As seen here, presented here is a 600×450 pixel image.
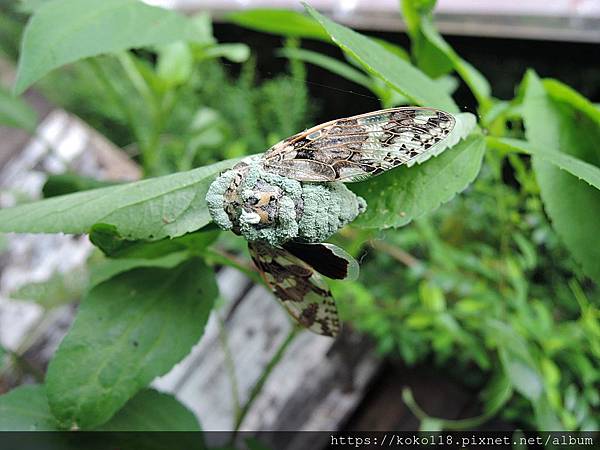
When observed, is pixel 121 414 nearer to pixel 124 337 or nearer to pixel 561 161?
pixel 124 337

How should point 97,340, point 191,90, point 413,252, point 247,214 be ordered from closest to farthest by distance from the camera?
point 247,214
point 97,340
point 413,252
point 191,90

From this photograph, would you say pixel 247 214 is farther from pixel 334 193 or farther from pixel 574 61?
pixel 574 61

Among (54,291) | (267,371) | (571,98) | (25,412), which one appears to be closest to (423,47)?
(571,98)

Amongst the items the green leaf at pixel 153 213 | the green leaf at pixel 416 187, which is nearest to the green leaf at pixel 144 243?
the green leaf at pixel 153 213

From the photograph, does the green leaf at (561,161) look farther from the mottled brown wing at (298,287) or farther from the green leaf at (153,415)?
the green leaf at (153,415)

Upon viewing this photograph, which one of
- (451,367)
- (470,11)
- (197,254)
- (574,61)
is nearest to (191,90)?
(470,11)

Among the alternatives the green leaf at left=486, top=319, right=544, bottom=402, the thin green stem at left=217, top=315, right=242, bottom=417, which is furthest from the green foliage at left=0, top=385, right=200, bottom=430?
the green leaf at left=486, top=319, right=544, bottom=402

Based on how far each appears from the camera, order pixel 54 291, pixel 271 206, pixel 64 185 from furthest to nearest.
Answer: pixel 54 291
pixel 64 185
pixel 271 206
